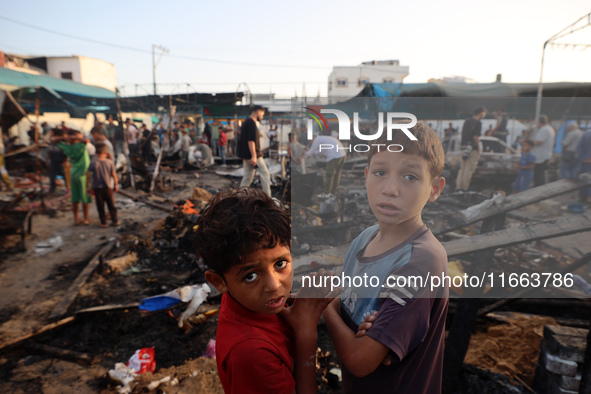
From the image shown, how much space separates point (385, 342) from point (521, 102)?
41.1 inches

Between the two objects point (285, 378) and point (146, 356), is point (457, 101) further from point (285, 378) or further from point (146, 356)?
point (146, 356)

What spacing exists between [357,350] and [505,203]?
80cm

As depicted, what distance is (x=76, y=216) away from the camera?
756 cm

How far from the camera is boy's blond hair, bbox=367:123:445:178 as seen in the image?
39.1 inches

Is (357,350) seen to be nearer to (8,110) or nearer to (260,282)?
(260,282)

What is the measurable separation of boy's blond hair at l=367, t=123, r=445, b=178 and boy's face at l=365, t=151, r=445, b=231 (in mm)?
18

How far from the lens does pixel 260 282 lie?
1.09m

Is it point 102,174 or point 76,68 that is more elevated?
point 76,68

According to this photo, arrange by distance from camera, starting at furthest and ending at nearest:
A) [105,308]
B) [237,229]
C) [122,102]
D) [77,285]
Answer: [122,102], [77,285], [105,308], [237,229]

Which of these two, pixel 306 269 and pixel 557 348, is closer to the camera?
pixel 306 269

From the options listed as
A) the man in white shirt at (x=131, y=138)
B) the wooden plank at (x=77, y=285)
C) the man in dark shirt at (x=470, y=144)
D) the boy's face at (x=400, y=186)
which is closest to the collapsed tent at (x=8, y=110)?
the wooden plank at (x=77, y=285)

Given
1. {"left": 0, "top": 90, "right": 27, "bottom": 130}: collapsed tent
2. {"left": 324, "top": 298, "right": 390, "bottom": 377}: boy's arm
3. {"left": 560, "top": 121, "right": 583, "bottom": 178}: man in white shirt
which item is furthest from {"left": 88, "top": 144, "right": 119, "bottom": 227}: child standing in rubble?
{"left": 560, "top": 121, "right": 583, "bottom": 178}: man in white shirt

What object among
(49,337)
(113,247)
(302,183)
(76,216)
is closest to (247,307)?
(302,183)

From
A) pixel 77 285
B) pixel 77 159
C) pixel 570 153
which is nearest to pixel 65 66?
pixel 77 159
